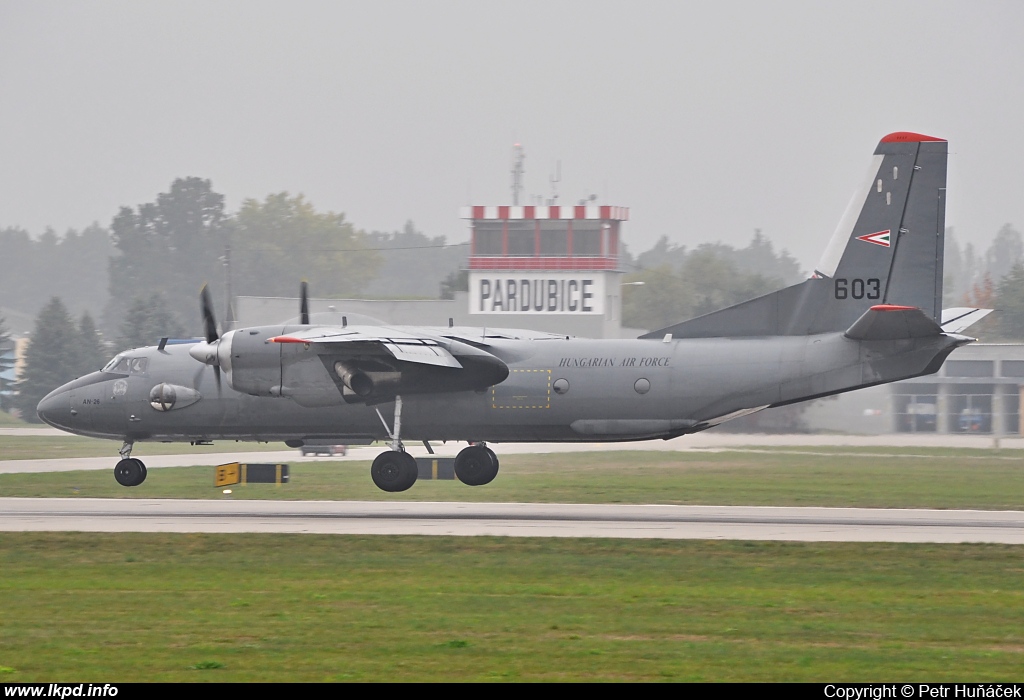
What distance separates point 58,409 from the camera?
27.8m

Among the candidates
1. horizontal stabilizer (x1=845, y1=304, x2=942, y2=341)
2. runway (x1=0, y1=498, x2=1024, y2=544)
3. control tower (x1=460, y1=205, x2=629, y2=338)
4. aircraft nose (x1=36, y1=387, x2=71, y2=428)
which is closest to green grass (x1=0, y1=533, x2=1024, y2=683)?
runway (x1=0, y1=498, x2=1024, y2=544)

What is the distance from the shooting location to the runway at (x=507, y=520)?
67.7 ft

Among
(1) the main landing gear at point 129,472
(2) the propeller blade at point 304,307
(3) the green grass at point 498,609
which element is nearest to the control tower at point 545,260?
(2) the propeller blade at point 304,307

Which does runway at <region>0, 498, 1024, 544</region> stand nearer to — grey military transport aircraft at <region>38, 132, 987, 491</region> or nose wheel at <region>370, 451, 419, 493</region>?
nose wheel at <region>370, 451, 419, 493</region>

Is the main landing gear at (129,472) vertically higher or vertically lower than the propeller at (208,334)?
lower

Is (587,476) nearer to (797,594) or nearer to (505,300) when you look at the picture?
(797,594)

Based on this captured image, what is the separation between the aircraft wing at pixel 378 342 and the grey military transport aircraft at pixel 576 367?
0.16 ft

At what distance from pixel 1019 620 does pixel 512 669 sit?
6428 millimetres

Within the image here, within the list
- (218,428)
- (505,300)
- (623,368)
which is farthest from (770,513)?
(505,300)

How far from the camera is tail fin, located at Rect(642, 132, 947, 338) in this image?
23.0 meters

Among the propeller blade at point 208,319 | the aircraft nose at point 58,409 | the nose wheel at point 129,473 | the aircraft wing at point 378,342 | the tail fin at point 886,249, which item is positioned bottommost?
the nose wheel at point 129,473

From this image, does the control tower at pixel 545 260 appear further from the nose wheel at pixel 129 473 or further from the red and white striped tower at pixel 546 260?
the nose wheel at pixel 129 473

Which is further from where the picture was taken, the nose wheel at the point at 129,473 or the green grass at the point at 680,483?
the green grass at the point at 680,483

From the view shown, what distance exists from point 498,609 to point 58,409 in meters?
17.2
